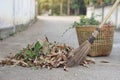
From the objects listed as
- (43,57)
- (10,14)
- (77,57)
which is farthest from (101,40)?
(10,14)

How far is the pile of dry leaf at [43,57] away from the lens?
6542mm

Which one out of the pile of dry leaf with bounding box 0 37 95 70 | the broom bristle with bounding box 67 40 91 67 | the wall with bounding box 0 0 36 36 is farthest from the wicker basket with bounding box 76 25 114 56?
the wall with bounding box 0 0 36 36

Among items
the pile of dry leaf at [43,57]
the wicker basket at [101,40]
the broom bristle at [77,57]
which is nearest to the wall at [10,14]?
the wicker basket at [101,40]

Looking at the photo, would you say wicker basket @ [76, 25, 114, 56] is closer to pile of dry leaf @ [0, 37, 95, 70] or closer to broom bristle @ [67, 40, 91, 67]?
pile of dry leaf @ [0, 37, 95, 70]

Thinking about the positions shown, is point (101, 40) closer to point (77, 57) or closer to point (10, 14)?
point (77, 57)

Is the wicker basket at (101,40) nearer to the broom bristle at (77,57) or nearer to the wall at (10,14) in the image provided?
the broom bristle at (77,57)

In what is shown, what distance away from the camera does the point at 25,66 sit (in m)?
6.54

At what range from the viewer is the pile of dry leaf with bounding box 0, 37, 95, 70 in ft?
21.5

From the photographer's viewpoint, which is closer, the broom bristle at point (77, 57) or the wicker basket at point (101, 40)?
the broom bristle at point (77, 57)

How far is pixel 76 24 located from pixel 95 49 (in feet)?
2.89

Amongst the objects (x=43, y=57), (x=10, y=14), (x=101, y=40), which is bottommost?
(x=43, y=57)

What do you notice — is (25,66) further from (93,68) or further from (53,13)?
(53,13)

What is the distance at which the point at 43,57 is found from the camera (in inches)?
267

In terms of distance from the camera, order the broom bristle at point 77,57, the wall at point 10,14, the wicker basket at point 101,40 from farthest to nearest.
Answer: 1. the wall at point 10,14
2. the wicker basket at point 101,40
3. the broom bristle at point 77,57
